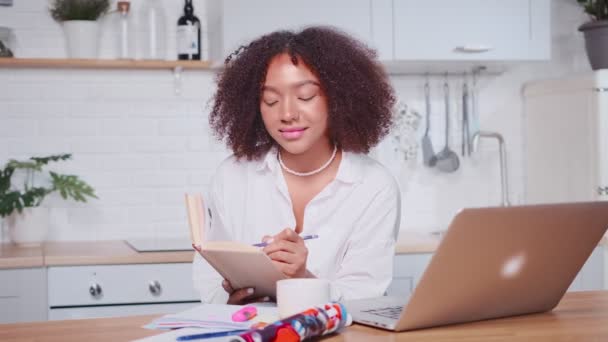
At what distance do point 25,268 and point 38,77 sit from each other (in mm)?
974

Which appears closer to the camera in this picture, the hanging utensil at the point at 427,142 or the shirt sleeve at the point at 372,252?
the shirt sleeve at the point at 372,252

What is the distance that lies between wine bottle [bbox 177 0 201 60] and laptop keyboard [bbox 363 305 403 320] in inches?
88.3

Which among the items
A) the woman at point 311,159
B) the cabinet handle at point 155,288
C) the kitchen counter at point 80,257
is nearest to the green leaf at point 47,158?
the kitchen counter at point 80,257

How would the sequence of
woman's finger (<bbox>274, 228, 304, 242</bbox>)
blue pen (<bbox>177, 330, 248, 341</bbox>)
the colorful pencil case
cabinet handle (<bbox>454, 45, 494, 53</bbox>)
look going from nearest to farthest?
the colorful pencil case → blue pen (<bbox>177, 330, 248, 341</bbox>) → woman's finger (<bbox>274, 228, 304, 242</bbox>) → cabinet handle (<bbox>454, 45, 494, 53</bbox>)

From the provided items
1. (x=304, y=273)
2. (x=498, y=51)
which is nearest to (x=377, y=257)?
(x=304, y=273)

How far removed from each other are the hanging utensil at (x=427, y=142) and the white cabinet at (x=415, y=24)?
0.43m

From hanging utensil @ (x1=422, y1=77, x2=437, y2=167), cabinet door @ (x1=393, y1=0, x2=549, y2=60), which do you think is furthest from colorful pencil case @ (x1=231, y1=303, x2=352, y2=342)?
hanging utensil @ (x1=422, y1=77, x2=437, y2=167)

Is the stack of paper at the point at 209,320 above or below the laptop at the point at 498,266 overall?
below

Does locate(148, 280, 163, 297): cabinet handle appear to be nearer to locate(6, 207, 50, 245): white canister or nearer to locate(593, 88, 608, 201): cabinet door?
locate(6, 207, 50, 245): white canister

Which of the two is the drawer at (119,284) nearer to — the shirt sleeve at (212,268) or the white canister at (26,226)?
the white canister at (26,226)

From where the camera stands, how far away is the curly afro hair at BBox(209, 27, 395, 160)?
7.66 feet

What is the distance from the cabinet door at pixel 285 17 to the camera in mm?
3502

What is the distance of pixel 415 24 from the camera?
366 cm

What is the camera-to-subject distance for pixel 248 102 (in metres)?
2.39
